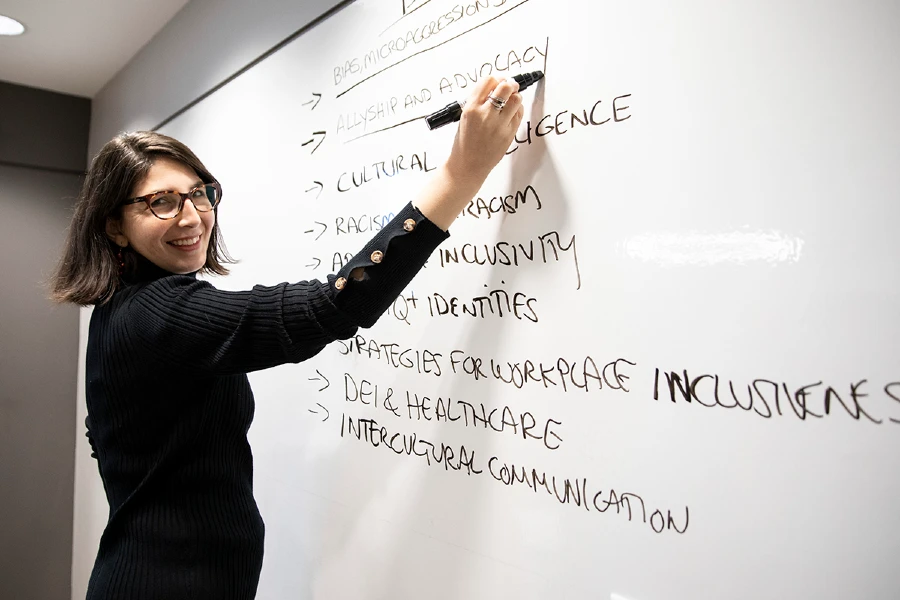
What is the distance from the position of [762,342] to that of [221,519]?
0.69 meters

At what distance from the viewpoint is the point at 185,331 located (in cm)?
56

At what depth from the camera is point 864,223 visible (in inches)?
16.3

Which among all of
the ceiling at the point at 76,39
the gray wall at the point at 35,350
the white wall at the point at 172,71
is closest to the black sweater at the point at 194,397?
the white wall at the point at 172,71

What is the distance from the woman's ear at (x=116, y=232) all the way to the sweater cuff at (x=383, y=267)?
15.2 inches

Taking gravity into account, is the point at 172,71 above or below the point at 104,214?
above

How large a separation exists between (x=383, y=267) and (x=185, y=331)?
0.23 m

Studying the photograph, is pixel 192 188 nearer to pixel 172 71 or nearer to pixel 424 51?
pixel 424 51

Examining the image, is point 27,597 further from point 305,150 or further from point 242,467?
point 305,150

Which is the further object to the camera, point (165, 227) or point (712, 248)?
point (165, 227)

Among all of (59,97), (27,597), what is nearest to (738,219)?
(59,97)

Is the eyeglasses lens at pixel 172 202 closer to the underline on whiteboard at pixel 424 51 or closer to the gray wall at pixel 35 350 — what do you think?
the underline on whiteboard at pixel 424 51

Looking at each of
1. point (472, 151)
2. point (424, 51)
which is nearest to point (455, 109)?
point (472, 151)

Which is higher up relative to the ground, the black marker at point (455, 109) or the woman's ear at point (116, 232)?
the black marker at point (455, 109)

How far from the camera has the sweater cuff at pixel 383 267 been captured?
53 centimetres
